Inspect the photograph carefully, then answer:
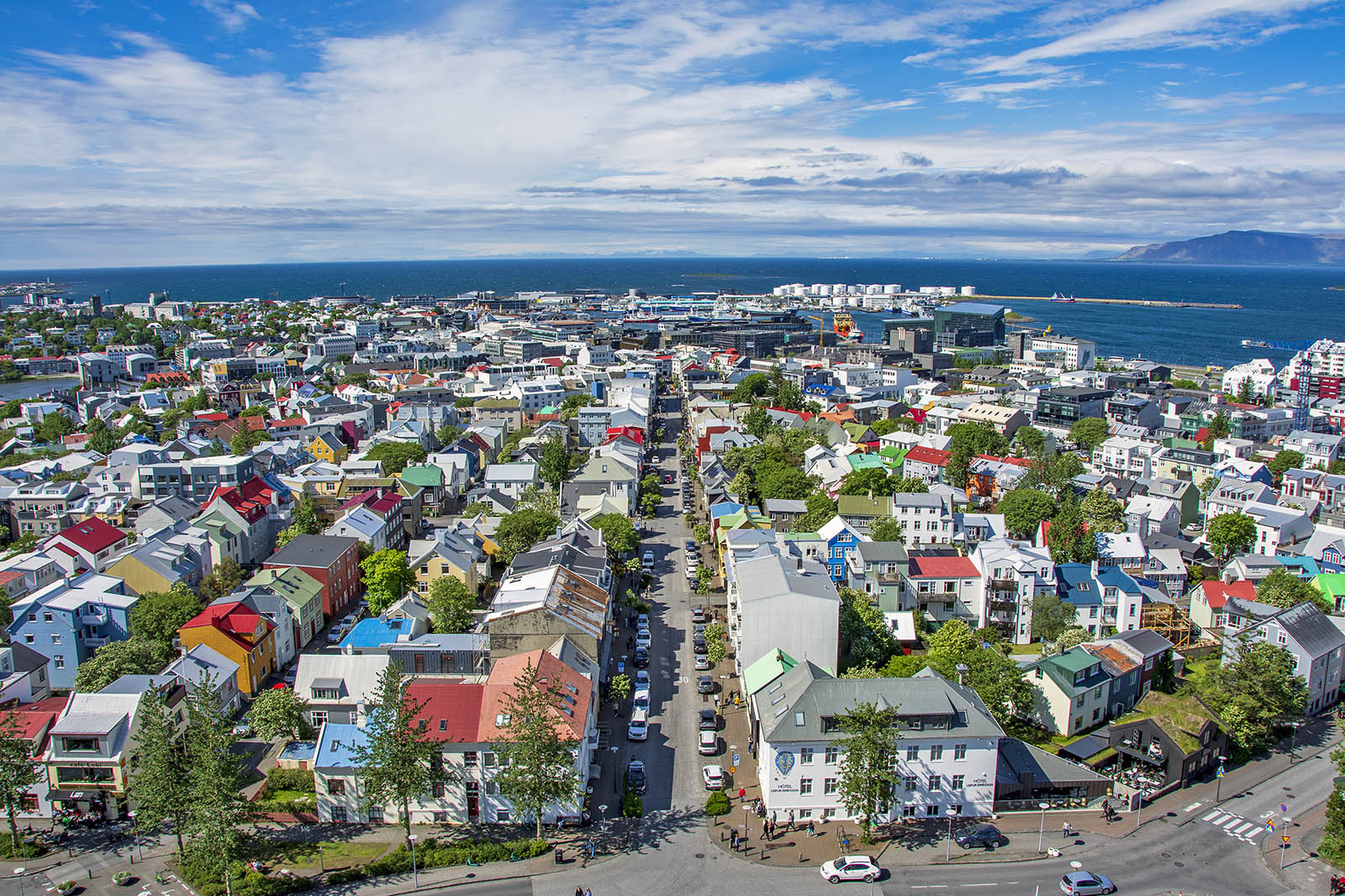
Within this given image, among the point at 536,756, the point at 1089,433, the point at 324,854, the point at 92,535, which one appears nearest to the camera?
the point at 536,756

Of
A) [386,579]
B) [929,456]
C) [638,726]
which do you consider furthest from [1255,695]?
[386,579]

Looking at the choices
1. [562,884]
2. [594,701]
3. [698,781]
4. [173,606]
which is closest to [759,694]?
[698,781]

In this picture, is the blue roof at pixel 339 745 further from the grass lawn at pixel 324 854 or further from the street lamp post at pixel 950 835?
the street lamp post at pixel 950 835

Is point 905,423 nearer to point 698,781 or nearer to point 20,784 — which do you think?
point 698,781

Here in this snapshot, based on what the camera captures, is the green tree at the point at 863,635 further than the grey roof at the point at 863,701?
Yes

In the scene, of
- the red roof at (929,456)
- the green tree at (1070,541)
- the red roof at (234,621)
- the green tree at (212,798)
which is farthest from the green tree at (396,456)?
the green tree at (1070,541)

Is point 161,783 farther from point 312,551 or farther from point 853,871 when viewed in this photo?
point 312,551
